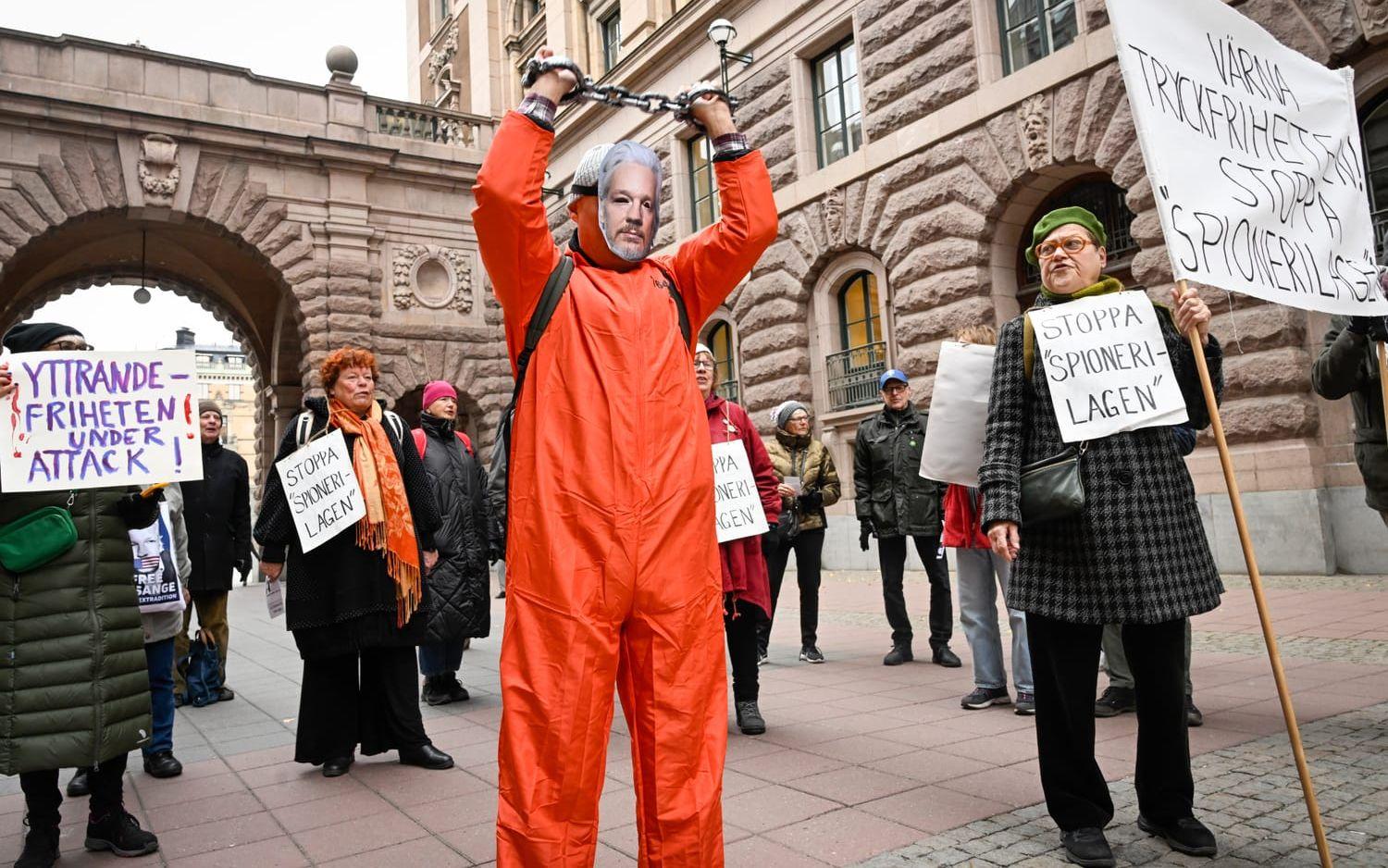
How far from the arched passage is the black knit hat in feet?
54.3

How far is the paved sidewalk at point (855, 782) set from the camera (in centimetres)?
318

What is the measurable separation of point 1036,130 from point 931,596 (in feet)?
23.5

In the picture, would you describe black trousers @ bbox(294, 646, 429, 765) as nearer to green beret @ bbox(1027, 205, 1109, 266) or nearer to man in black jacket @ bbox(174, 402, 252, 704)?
man in black jacket @ bbox(174, 402, 252, 704)

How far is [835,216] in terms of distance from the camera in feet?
48.1

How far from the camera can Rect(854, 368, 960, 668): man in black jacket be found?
6.83 metres

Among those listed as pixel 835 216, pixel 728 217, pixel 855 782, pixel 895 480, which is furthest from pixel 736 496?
pixel 835 216

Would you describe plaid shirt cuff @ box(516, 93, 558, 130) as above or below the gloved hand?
above

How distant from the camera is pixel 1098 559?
3045mm

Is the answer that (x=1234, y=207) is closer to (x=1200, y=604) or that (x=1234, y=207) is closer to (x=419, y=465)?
(x=1200, y=604)

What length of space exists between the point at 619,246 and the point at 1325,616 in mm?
6815

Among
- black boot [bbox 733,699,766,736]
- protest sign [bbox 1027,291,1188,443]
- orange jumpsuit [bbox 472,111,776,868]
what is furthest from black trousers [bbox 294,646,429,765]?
protest sign [bbox 1027,291,1188,443]

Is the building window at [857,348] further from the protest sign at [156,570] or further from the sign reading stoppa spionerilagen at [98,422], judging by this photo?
the sign reading stoppa spionerilagen at [98,422]

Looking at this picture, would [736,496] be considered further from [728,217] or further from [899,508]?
[728,217]

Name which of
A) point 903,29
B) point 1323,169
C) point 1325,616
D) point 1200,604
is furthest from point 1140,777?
point 903,29
